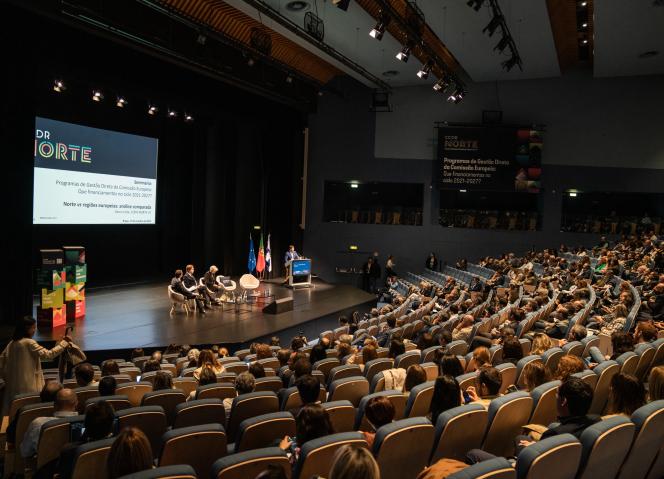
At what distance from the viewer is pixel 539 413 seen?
328 centimetres

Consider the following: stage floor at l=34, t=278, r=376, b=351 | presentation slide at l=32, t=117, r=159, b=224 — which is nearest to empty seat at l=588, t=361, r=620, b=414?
stage floor at l=34, t=278, r=376, b=351

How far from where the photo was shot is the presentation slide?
473 inches

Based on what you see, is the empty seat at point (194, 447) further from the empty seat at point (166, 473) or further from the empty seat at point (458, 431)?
the empty seat at point (458, 431)

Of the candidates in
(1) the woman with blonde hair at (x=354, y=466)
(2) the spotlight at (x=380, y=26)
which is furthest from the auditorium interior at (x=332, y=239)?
(2) the spotlight at (x=380, y=26)

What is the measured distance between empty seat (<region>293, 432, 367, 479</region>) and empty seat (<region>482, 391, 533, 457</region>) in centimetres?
95

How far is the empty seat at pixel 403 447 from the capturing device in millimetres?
2432

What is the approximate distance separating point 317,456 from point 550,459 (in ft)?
3.07

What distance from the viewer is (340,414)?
3.17 meters

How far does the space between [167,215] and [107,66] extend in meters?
7.01

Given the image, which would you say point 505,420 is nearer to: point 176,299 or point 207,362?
point 207,362

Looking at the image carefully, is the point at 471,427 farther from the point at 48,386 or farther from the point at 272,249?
the point at 272,249

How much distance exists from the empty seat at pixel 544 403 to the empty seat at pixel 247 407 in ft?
5.47

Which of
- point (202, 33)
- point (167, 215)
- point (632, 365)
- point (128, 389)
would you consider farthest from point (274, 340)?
point (167, 215)

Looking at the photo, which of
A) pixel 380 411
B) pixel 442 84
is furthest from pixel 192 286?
pixel 380 411
